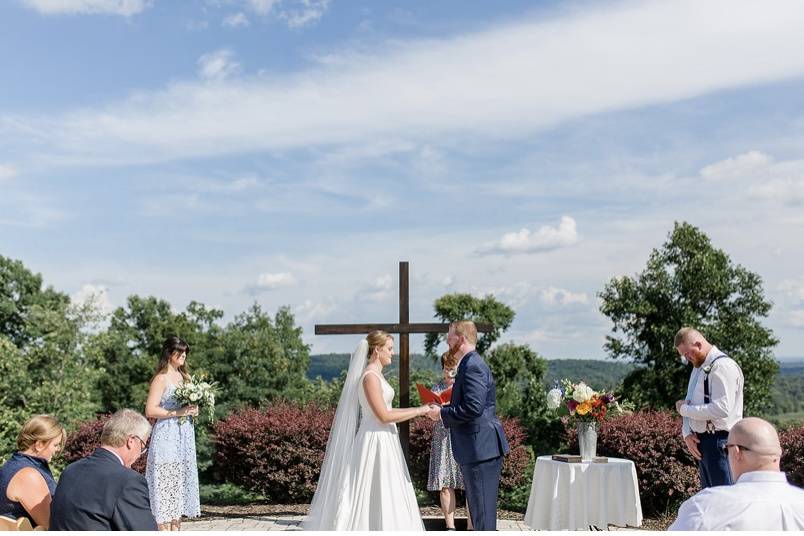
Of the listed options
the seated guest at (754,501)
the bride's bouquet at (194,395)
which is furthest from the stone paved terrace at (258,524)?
the seated guest at (754,501)

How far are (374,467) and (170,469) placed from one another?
6.89ft

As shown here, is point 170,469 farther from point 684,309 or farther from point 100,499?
point 684,309

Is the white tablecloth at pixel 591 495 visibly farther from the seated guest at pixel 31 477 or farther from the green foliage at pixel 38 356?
the green foliage at pixel 38 356

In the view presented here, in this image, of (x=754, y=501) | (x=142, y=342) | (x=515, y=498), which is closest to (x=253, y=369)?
(x=142, y=342)

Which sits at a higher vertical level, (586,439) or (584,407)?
(584,407)

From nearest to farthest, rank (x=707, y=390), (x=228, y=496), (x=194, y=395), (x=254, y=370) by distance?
1. (x=707, y=390)
2. (x=194, y=395)
3. (x=228, y=496)
4. (x=254, y=370)

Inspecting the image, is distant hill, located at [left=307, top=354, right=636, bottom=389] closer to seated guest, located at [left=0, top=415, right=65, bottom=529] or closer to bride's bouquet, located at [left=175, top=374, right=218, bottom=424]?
bride's bouquet, located at [left=175, top=374, right=218, bottom=424]

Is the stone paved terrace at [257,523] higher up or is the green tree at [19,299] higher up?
the green tree at [19,299]

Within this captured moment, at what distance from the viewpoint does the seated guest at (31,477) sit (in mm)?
5293

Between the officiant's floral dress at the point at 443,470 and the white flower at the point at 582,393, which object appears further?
the officiant's floral dress at the point at 443,470

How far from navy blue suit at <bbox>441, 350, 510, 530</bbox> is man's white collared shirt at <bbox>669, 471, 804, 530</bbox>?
3710 millimetres

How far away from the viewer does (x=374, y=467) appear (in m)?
8.10

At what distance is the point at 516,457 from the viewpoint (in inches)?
474

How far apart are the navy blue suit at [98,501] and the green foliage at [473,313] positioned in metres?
26.4
